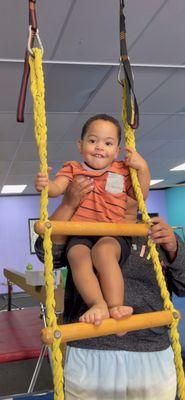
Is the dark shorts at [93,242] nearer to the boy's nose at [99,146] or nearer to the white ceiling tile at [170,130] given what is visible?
the boy's nose at [99,146]

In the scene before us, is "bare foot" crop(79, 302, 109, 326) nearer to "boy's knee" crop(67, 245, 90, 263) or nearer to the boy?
the boy

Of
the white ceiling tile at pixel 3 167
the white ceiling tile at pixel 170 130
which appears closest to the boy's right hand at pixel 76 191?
the white ceiling tile at pixel 170 130

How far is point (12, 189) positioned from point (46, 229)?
25.8 feet

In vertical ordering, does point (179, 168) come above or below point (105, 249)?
above

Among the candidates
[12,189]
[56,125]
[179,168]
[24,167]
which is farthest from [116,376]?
[12,189]

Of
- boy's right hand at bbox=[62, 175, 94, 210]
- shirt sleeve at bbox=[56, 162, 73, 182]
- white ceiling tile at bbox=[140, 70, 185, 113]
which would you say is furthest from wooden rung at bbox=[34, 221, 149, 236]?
white ceiling tile at bbox=[140, 70, 185, 113]

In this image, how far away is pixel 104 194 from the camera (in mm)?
1136

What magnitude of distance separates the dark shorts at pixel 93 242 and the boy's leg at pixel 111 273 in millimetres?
15

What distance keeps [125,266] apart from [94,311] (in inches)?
8.1

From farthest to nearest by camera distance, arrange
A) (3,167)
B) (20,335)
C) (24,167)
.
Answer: (24,167), (3,167), (20,335)

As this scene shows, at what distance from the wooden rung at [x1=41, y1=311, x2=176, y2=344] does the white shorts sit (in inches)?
4.6

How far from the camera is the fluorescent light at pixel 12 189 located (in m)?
8.20

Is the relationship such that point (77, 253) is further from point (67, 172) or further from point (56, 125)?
point (56, 125)

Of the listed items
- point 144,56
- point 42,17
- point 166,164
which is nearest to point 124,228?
point 42,17
